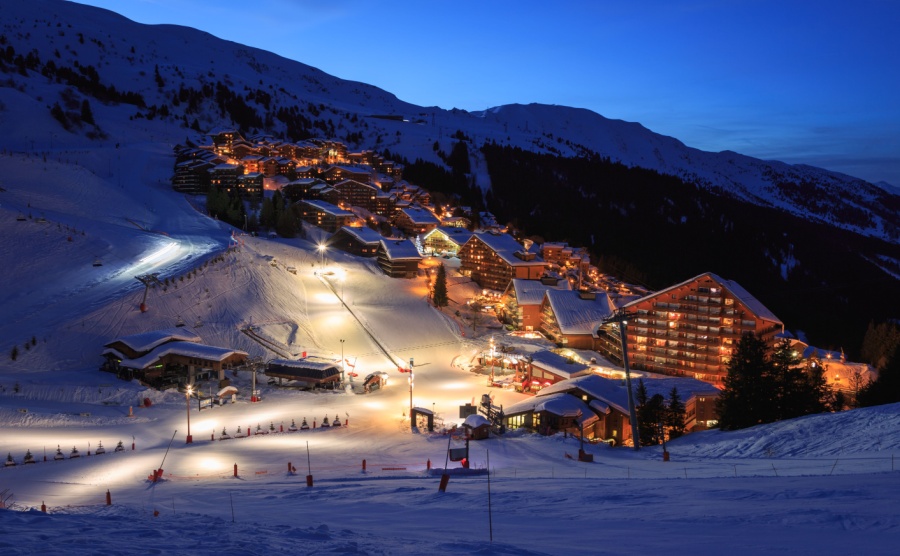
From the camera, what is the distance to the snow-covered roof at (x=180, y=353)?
1163 inches

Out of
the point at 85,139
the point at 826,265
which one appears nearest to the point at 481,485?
the point at 85,139

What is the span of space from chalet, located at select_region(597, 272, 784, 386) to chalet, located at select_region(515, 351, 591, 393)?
8648 millimetres

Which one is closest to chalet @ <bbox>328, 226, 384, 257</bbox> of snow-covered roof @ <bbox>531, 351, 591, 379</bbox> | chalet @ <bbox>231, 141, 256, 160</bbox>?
snow-covered roof @ <bbox>531, 351, 591, 379</bbox>

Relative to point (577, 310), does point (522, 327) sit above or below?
below

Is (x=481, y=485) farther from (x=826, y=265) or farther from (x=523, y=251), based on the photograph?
(x=826, y=265)

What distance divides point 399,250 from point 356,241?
7030mm

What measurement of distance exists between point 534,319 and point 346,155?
71183 mm

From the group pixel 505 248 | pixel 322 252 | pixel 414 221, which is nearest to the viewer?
pixel 322 252

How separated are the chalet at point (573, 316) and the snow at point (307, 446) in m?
2.49

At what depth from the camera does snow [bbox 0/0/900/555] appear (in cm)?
923

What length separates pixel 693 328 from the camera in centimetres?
4441

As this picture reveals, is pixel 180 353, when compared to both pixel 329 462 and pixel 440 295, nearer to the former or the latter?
Answer: pixel 329 462

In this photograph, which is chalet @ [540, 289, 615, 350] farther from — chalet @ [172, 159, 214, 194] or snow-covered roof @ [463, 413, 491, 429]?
chalet @ [172, 159, 214, 194]

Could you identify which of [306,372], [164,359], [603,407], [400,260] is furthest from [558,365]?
[400,260]
